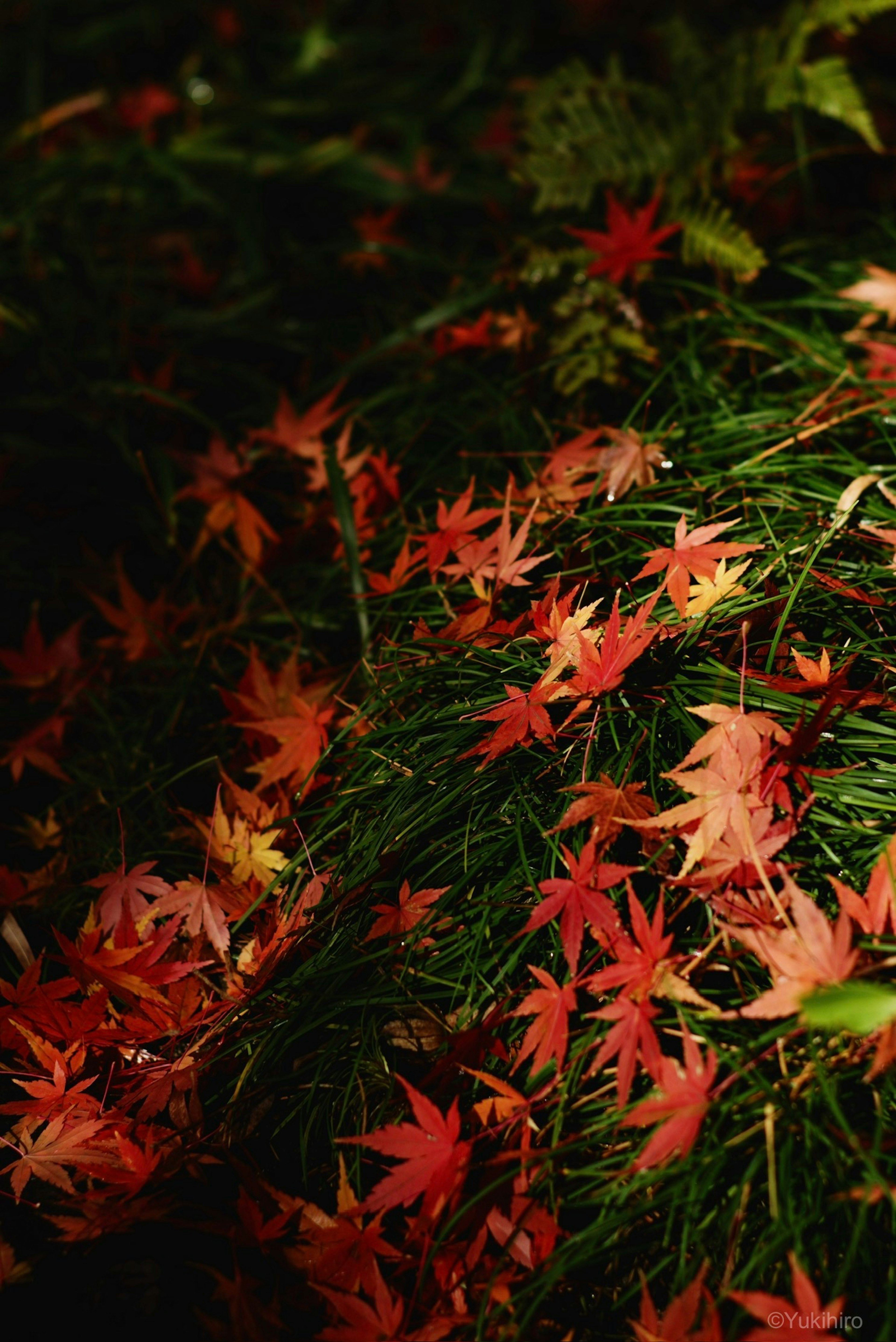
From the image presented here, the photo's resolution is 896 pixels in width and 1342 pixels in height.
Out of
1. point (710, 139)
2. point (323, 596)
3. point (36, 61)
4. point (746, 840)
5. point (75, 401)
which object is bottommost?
point (746, 840)

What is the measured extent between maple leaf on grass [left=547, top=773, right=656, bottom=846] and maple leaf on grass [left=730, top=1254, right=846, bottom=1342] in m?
0.50

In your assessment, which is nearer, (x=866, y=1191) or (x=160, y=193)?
(x=866, y=1191)

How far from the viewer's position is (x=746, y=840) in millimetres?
1096

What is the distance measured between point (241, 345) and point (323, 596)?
40.2 inches

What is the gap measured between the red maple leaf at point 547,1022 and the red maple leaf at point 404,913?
0.62ft

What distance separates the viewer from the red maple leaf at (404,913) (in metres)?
1.26

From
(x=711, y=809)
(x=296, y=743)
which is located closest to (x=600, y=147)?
(x=296, y=743)

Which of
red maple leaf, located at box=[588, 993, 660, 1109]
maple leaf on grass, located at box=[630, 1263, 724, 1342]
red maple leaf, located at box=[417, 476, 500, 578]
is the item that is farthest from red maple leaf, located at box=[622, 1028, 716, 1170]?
red maple leaf, located at box=[417, 476, 500, 578]

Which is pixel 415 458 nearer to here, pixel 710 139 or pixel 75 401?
pixel 75 401

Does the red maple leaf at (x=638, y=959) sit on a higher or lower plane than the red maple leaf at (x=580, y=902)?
lower

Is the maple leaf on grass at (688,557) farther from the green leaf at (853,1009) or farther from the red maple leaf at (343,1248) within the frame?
the red maple leaf at (343,1248)

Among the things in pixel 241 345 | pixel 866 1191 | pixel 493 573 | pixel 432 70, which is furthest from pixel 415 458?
pixel 432 70

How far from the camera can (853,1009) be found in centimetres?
84

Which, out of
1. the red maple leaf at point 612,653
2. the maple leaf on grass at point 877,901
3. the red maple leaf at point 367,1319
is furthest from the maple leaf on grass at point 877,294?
the red maple leaf at point 367,1319
